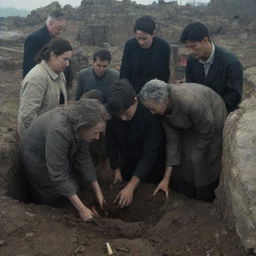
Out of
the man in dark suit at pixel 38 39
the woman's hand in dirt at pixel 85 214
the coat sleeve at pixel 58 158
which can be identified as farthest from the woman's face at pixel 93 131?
the man in dark suit at pixel 38 39

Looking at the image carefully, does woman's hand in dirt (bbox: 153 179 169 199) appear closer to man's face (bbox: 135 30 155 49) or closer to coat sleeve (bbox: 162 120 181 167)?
coat sleeve (bbox: 162 120 181 167)

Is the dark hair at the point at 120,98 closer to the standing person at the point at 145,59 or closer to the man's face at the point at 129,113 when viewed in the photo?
the man's face at the point at 129,113

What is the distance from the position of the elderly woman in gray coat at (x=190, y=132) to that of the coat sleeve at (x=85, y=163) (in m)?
0.70

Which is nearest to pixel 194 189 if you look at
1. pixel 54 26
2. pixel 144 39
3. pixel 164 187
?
pixel 164 187

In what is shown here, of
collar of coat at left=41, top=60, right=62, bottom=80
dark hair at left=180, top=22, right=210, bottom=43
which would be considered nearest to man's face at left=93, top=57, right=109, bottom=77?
collar of coat at left=41, top=60, right=62, bottom=80

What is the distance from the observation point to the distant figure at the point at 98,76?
4.95m

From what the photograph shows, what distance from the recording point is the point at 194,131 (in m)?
3.82

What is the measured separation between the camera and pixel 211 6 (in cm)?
3086

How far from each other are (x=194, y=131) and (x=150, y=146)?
44 centimetres

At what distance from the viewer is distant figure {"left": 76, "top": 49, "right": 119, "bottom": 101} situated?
16.2 feet

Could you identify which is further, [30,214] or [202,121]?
[202,121]

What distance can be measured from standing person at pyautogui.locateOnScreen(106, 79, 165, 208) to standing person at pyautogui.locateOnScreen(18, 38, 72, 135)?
67cm

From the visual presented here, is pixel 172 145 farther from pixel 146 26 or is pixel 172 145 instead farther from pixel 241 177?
pixel 146 26

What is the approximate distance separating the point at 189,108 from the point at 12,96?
6.14m
